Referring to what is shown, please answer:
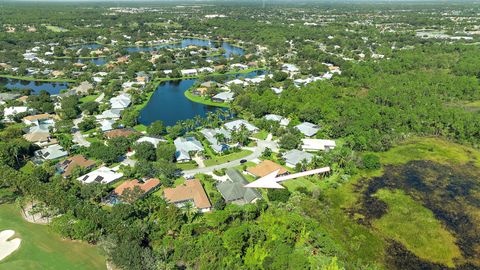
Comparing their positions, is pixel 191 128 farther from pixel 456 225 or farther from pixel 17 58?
pixel 17 58

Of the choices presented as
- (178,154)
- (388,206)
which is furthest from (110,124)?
(388,206)

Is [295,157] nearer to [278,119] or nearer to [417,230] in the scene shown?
[278,119]

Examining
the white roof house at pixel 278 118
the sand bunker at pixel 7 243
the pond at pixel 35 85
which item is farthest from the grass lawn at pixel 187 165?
the pond at pixel 35 85

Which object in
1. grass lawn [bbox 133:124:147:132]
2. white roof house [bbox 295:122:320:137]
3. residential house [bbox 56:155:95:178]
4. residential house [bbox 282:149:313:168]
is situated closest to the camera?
residential house [bbox 56:155:95:178]

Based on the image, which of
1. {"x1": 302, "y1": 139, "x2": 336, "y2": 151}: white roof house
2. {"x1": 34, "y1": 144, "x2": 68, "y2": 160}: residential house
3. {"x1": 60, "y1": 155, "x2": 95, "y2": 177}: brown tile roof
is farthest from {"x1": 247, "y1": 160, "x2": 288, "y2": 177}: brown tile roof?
{"x1": 34, "y1": 144, "x2": 68, "y2": 160}: residential house

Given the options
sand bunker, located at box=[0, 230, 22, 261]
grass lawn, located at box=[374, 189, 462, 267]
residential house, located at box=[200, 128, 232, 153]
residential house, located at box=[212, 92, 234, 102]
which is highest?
residential house, located at box=[212, 92, 234, 102]

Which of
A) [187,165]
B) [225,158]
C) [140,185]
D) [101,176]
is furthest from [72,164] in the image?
[225,158]

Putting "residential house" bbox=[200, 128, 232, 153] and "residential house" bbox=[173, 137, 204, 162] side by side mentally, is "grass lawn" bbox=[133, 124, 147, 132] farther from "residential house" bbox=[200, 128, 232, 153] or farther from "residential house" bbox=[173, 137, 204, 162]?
"residential house" bbox=[200, 128, 232, 153]
